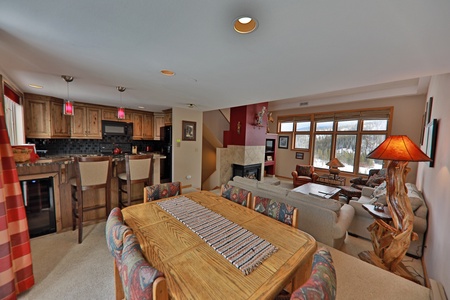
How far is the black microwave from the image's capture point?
4.65 m

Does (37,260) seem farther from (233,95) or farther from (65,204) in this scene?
(233,95)

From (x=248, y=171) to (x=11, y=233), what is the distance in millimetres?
4770

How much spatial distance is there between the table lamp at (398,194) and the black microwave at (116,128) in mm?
5434

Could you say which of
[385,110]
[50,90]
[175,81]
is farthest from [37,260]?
[385,110]

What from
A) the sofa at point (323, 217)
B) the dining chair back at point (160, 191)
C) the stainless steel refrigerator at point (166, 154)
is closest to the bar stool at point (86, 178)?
the dining chair back at point (160, 191)

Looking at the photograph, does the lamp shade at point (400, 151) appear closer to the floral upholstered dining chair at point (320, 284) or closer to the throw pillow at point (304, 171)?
the floral upholstered dining chair at point (320, 284)

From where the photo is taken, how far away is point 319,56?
1.59 metres

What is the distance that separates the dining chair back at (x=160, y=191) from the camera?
6.56ft

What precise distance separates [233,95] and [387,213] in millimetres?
2679

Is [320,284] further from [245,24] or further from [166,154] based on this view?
[166,154]

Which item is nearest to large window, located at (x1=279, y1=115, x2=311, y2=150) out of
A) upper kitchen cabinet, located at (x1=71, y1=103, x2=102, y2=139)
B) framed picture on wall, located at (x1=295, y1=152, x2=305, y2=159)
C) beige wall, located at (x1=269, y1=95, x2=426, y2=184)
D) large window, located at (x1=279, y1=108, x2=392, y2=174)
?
large window, located at (x1=279, y1=108, x2=392, y2=174)

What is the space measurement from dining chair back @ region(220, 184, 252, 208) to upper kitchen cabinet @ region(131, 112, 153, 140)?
423 centimetres

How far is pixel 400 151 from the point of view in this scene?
167 centimetres

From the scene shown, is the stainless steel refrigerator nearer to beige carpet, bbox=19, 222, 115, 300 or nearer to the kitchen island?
the kitchen island
